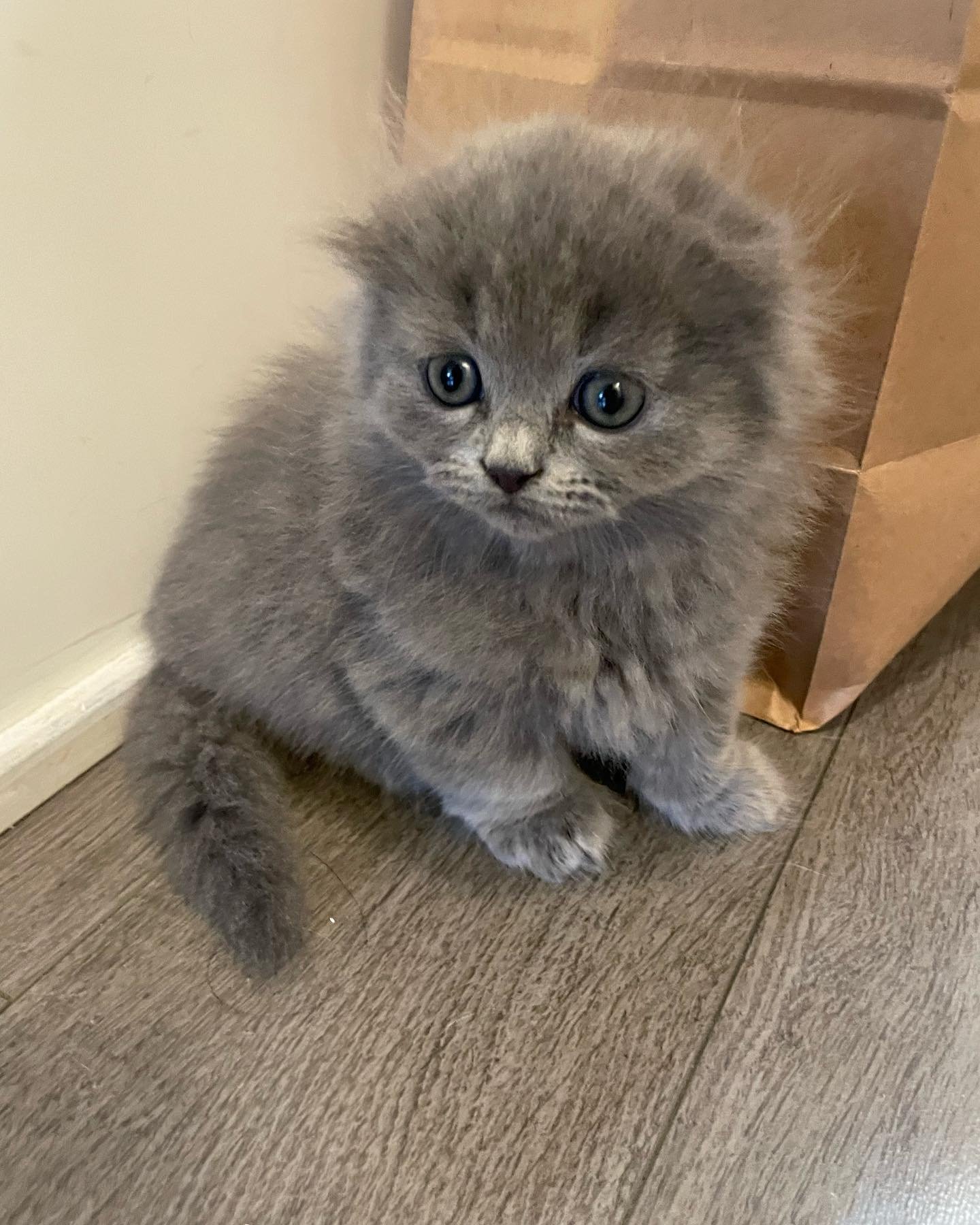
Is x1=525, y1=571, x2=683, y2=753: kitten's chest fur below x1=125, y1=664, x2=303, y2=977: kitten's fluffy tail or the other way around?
the other way around

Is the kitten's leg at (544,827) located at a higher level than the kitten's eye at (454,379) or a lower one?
lower

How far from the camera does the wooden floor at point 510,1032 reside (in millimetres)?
661

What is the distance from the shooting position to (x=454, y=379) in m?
0.64

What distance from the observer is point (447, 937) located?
2.70 ft

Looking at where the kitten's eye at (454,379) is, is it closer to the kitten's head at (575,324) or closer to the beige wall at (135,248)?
the kitten's head at (575,324)

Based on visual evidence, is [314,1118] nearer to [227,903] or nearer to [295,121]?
[227,903]

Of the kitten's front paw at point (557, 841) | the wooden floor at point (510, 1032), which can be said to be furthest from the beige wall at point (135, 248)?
the kitten's front paw at point (557, 841)

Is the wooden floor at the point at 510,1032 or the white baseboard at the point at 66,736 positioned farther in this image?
the white baseboard at the point at 66,736

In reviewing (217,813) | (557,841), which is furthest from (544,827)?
(217,813)

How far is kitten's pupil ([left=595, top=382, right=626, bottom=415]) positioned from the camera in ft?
1.98

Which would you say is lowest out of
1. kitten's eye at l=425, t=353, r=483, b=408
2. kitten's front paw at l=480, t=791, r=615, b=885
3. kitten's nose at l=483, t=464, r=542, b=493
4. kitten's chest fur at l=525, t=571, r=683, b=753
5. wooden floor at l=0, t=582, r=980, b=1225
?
wooden floor at l=0, t=582, r=980, b=1225

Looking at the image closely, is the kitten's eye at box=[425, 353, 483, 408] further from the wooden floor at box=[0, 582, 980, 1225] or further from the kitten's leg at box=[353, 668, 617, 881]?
the wooden floor at box=[0, 582, 980, 1225]

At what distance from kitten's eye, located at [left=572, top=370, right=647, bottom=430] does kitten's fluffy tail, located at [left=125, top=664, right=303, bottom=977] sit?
0.46 meters

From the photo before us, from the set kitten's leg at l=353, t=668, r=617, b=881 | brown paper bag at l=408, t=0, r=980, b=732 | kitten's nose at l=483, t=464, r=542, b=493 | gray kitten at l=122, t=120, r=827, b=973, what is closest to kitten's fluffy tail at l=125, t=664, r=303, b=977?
gray kitten at l=122, t=120, r=827, b=973
